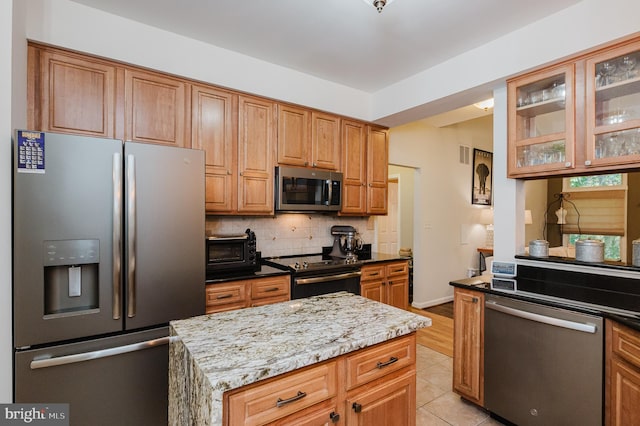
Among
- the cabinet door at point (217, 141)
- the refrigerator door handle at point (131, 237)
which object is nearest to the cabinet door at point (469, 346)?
the cabinet door at point (217, 141)

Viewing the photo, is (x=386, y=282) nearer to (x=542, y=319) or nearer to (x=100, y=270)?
(x=542, y=319)

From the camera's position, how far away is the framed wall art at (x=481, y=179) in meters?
5.73

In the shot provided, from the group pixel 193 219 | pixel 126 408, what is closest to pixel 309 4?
pixel 193 219

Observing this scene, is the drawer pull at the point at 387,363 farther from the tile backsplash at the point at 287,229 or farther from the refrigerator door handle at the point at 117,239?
the tile backsplash at the point at 287,229

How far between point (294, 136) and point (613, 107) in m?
2.50

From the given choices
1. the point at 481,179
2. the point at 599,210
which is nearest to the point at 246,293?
the point at 481,179

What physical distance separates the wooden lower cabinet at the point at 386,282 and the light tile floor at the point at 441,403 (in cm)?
73

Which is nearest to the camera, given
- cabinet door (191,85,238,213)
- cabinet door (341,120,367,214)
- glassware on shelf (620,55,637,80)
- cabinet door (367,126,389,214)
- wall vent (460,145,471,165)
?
glassware on shelf (620,55,637,80)

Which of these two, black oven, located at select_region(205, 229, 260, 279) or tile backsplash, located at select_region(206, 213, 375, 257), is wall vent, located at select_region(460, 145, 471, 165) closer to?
tile backsplash, located at select_region(206, 213, 375, 257)

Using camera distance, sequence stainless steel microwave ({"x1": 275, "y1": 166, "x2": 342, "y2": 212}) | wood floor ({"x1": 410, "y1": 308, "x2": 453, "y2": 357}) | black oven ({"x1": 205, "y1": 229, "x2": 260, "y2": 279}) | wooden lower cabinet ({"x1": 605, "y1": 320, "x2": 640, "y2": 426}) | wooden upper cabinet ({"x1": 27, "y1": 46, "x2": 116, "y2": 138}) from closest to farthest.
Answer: wooden lower cabinet ({"x1": 605, "y1": 320, "x2": 640, "y2": 426})
wooden upper cabinet ({"x1": 27, "y1": 46, "x2": 116, "y2": 138})
black oven ({"x1": 205, "y1": 229, "x2": 260, "y2": 279})
stainless steel microwave ({"x1": 275, "y1": 166, "x2": 342, "y2": 212})
wood floor ({"x1": 410, "y1": 308, "x2": 453, "y2": 357})

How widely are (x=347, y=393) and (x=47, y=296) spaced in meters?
1.71

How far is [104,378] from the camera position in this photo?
6.04ft

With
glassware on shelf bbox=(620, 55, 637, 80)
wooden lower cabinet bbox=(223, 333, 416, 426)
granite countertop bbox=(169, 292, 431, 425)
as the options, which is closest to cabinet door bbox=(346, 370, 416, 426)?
wooden lower cabinet bbox=(223, 333, 416, 426)

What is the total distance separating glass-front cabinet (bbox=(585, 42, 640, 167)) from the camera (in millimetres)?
→ 1938
